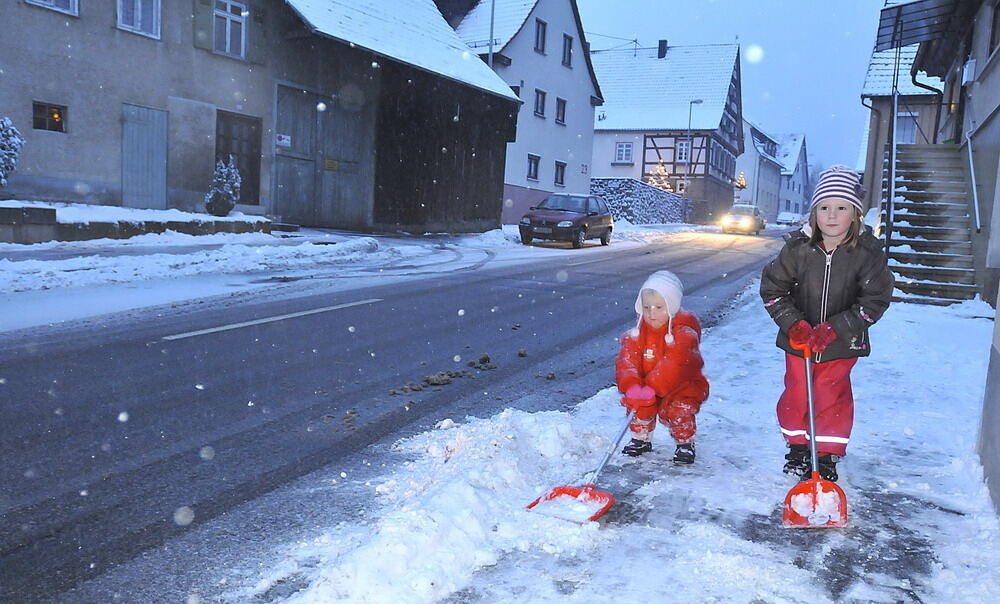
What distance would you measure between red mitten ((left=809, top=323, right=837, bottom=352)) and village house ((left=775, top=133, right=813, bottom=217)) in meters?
83.9

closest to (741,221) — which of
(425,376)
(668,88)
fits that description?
(668,88)

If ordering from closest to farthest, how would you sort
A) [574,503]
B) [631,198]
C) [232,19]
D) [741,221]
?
[574,503]
[232,19]
[741,221]
[631,198]

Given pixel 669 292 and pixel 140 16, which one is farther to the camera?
pixel 140 16

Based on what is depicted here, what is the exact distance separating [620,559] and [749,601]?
0.48 m

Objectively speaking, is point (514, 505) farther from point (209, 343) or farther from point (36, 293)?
point (36, 293)

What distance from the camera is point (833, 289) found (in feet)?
11.9

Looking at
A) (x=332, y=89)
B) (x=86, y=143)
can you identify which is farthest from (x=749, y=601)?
(x=332, y=89)

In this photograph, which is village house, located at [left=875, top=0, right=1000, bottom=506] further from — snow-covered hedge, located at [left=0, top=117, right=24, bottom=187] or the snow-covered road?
snow-covered hedge, located at [left=0, top=117, right=24, bottom=187]

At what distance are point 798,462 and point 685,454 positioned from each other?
545 mm

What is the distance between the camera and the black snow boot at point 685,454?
3916 mm

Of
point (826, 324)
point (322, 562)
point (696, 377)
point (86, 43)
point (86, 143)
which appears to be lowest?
point (322, 562)

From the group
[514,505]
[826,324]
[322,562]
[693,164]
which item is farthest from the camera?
[693,164]

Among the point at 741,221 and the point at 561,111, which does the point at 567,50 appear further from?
the point at 741,221

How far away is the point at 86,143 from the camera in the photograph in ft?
52.4
